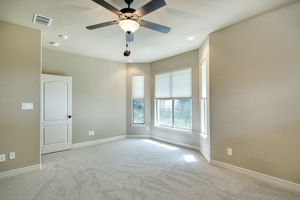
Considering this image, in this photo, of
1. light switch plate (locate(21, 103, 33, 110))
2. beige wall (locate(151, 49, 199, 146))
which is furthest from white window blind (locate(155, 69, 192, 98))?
light switch plate (locate(21, 103, 33, 110))

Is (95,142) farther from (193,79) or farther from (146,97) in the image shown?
(193,79)

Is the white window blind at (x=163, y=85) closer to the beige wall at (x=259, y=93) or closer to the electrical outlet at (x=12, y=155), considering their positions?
the beige wall at (x=259, y=93)

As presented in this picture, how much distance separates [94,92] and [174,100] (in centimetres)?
261

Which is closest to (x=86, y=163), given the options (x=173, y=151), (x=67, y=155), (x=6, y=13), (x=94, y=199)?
(x=67, y=155)

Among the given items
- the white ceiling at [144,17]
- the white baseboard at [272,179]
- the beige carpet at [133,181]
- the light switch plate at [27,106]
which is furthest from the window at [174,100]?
the light switch plate at [27,106]

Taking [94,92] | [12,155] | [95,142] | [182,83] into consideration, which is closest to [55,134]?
[95,142]

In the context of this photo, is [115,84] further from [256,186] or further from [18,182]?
[256,186]

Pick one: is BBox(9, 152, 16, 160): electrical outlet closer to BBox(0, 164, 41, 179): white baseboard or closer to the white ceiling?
BBox(0, 164, 41, 179): white baseboard

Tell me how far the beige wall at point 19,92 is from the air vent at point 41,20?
1.49ft

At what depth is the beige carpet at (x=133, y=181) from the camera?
2.28 metres

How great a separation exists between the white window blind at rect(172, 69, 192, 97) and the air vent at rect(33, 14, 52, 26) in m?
3.46

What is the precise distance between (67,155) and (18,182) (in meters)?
1.35

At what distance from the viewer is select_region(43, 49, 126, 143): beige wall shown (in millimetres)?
4582

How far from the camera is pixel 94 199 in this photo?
220 cm
